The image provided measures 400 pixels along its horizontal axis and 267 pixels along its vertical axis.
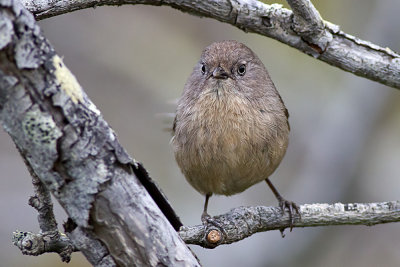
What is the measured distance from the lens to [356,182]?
248 inches

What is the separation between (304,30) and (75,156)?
2.04 meters

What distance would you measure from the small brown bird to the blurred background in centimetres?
175

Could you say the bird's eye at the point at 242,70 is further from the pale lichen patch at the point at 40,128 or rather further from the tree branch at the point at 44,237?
the pale lichen patch at the point at 40,128

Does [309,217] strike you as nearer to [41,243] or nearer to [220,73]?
[220,73]

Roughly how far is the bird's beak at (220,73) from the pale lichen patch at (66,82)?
2.42 m

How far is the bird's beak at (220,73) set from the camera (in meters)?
4.43

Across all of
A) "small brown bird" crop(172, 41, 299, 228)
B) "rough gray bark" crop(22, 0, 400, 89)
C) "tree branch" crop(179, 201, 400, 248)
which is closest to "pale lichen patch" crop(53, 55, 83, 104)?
"rough gray bark" crop(22, 0, 400, 89)

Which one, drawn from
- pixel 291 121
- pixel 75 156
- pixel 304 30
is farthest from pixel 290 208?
pixel 291 121

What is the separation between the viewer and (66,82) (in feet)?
6.72

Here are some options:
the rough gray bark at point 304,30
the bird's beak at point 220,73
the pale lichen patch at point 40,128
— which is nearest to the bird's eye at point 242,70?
the bird's beak at point 220,73

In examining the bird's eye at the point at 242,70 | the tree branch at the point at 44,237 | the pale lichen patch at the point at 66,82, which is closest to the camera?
the pale lichen patch at the point at 66,82

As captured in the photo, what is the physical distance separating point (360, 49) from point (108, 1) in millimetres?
1726

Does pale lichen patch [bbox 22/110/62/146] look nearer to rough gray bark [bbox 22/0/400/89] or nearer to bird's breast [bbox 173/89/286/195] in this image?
rough gray bark [bbox 22/0/400/89]

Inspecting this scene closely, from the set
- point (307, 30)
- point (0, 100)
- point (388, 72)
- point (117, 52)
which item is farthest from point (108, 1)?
point (117, 52)
